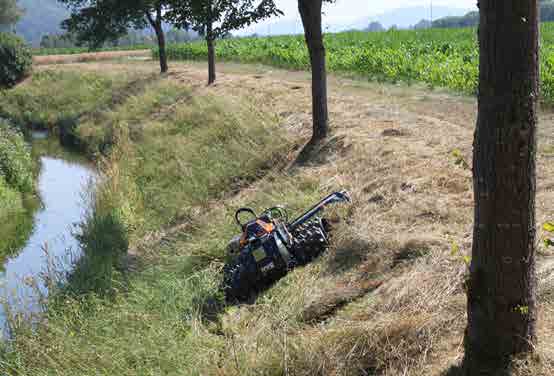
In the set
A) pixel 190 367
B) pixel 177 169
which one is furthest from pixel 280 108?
pixel 190 367

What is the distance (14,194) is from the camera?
13.8 metres

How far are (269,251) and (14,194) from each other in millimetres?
10076

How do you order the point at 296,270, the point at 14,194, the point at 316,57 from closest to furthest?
the point at 296,270 < the point at 316,57 < the point at 14,194

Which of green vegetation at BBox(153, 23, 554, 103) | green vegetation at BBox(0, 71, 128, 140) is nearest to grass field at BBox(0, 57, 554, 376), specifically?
green vegetation at BBox(153, 23, 554, 103)

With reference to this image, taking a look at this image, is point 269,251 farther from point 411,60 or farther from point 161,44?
point 161,44

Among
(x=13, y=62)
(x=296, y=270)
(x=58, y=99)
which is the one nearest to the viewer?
(x=296, y=270)

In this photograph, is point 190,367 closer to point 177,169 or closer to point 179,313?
point 179,313

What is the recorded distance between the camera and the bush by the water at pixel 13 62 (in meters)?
34.4

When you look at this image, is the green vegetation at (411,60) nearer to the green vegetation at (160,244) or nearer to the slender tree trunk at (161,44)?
the slender tree trunk at (161,44)

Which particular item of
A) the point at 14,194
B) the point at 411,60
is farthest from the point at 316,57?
the point at 411,60

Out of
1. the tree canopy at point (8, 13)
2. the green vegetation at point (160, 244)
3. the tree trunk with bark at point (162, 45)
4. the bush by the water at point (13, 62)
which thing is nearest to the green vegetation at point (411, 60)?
the tree trunk with bark at point (162, 45)

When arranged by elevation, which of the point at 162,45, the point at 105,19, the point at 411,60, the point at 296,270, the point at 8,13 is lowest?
the point at 296,270

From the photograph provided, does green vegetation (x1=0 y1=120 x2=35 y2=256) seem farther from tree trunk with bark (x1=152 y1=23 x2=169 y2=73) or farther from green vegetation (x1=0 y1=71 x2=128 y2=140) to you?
tree trunk with bark (x1=152 y1=23 x2=169 y2=73)

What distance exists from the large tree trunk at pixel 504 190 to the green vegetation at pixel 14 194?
9.27 meters
